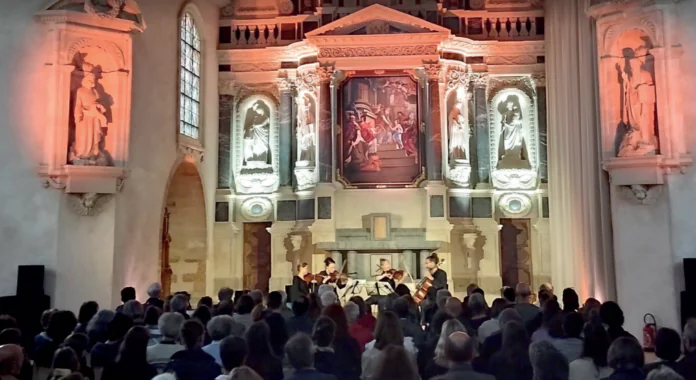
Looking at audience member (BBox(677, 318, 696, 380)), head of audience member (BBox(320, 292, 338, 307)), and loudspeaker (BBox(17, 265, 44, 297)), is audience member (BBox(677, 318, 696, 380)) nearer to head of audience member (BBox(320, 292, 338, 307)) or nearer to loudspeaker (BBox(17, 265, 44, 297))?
head of audience member (BBox(320, 292, 338, 307))

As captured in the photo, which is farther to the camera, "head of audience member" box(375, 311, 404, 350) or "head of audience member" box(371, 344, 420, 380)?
"head of audience member" box(375, 311, 404, 350)

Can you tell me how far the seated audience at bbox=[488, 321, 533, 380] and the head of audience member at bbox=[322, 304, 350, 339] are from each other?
1306 mm

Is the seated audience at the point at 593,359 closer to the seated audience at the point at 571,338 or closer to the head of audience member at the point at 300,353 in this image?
the seated audience at the point at 571,338

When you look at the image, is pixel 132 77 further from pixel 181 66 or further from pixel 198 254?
pixel 198 254

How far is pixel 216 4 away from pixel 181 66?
2.96 metres

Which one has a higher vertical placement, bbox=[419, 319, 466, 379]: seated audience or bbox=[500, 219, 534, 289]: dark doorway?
bbox=[500, 219, 534, 289]: dark doorway

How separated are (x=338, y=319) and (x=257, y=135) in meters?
13.7

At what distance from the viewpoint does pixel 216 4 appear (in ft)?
61.8

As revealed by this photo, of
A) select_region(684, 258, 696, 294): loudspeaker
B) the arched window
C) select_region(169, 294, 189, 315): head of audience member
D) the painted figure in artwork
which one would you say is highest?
the arched window

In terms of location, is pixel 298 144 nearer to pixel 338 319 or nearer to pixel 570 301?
pixel 570 301

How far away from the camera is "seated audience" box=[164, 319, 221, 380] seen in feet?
15.4

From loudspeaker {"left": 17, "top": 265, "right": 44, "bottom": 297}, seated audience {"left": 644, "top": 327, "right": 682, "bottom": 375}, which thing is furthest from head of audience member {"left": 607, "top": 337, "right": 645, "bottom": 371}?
loudspeaker {"left": 17, "top": 265, "right": 44, "bottom": 297}

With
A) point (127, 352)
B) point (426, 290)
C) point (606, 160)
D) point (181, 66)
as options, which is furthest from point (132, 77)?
point (127, 352)

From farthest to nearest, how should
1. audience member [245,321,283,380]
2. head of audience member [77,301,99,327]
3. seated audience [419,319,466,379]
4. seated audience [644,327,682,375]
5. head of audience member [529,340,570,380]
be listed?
head of audience member [77,301,99,327] → seated audience [419,319,466,379] → audience member [245,321,283,380] → seated audience [644,327,682,375] → head of audience member [529,340,570,380]
